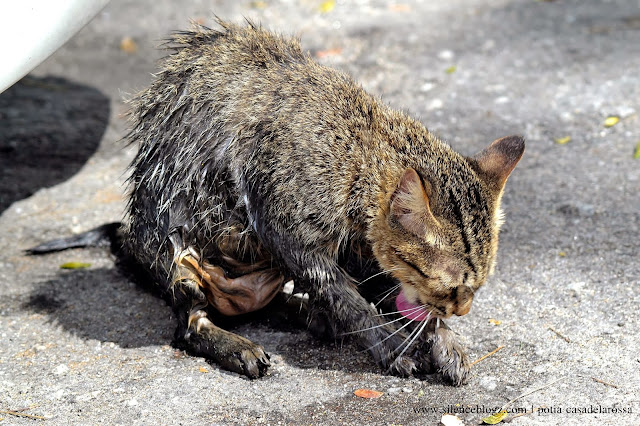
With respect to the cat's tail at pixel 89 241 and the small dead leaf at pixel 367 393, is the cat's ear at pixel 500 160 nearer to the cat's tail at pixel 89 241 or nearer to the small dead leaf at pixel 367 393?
the small dead leaf at pixel 367 393

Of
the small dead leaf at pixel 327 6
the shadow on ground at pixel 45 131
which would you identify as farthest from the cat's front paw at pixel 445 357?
the small dead leaf at pixel 327 6

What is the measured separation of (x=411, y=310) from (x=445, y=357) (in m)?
0.30

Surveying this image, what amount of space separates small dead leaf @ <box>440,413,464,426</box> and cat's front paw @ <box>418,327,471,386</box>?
268mm

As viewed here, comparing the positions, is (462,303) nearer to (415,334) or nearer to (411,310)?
(411,310)

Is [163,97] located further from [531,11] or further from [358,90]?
[531,11]

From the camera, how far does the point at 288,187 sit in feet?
12.1

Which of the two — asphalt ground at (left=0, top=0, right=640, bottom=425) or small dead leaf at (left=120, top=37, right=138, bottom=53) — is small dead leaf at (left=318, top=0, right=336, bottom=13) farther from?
small dead leaf at (left=120, top=37, right=138, bottom=53)

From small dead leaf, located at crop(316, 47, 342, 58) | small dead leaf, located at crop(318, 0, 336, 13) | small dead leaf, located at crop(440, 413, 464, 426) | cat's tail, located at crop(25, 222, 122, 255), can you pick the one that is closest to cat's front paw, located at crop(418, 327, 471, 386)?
small dead leaf, located at crop(440, 413, 464, 426)

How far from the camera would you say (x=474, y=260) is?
3381mm

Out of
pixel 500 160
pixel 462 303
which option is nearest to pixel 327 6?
pixel 500 160

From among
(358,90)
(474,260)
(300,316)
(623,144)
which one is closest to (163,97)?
(358,90)

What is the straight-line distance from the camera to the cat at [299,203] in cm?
346

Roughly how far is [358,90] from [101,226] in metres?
2.05

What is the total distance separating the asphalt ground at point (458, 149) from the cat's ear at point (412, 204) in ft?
2.76
